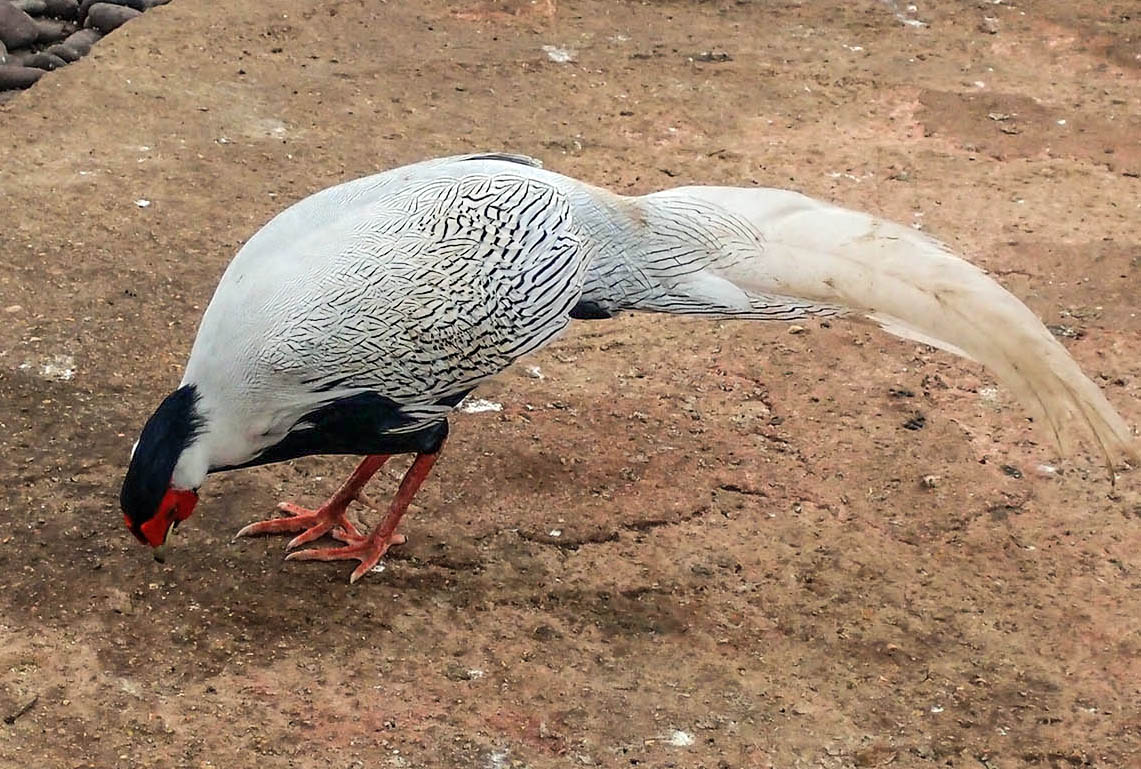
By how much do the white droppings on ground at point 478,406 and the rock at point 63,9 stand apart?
4198 millimetres

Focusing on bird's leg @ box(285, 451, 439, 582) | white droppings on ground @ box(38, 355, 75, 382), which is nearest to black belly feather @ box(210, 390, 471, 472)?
bird's leg @ box(285, 451, 439, 582)

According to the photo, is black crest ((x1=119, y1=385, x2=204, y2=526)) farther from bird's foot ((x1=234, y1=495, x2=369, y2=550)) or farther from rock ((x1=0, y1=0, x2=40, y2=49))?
rock ((x1=0, y1=0, x2=40, y2=49))

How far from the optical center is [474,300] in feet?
11.1

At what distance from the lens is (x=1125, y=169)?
628 cm

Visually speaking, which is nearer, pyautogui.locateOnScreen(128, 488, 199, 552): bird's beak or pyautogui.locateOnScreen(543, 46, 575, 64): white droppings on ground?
pyautogui.locateOnScreen(128, 488, 199, 552): bird's beak

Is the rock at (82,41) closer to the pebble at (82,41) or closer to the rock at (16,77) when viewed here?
the pebble at (82,41)

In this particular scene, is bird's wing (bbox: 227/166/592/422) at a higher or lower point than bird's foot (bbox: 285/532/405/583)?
higher

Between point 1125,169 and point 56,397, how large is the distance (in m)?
4.93

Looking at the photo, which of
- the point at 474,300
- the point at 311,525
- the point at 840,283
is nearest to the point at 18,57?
the point at 311,525

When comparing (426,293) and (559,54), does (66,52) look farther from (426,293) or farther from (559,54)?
(426,293)

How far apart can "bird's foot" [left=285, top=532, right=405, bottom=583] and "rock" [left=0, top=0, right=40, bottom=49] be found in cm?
428

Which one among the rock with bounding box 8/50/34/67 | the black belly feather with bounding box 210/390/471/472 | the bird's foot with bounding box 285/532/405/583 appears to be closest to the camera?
the black belly feather with bounding box 210/390/471/472

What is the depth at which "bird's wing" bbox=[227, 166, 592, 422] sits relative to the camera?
128 inches

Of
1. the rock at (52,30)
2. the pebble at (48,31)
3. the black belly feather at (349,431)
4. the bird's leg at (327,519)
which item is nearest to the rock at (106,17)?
the pebble at (48,31)
